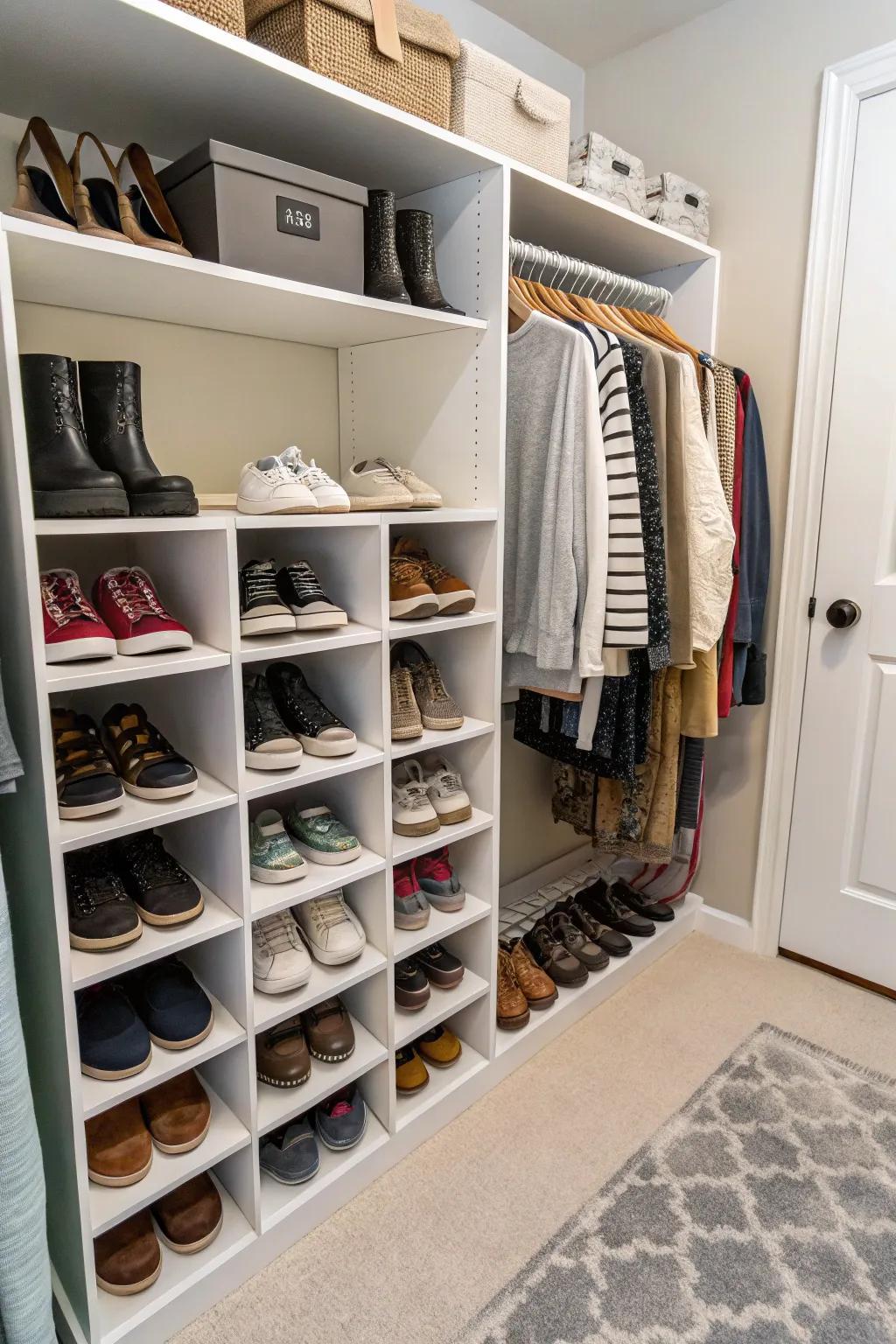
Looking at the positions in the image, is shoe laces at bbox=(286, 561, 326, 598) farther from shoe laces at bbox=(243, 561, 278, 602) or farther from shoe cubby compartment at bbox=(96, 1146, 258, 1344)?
shoe cubby compartment at bbox=(96, 1146, 258, 1344)

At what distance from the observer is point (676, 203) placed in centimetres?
198

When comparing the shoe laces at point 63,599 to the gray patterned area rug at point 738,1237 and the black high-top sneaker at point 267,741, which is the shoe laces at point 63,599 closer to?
the black high-top sneaker at point 267,741

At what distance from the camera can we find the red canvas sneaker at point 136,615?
3.79 feet

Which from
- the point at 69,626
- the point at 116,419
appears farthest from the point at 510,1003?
the point at 116,419

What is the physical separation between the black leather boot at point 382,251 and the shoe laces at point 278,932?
108 cm

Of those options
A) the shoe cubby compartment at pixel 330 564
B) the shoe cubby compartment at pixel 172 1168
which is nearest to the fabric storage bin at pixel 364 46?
the shoe cubby compartment at pixel 330 564

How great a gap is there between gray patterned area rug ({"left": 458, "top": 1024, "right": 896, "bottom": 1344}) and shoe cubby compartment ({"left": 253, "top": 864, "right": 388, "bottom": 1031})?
0.55 metres

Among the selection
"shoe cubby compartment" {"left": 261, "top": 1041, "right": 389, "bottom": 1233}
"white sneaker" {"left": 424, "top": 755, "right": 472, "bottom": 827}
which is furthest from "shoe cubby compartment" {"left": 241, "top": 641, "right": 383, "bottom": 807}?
"shoe cubby compartment" {"left": 261, "top": 1041, "right": 389, "bottom": 1233}

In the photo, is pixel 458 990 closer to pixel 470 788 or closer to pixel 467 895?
pixel 467 895

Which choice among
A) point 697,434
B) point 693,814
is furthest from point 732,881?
point 697,434

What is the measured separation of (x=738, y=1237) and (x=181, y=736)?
1306mm

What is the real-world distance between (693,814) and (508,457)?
3.55 ft

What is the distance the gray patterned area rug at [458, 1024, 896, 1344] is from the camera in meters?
1.29

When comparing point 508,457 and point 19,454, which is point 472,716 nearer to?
point 508,457
